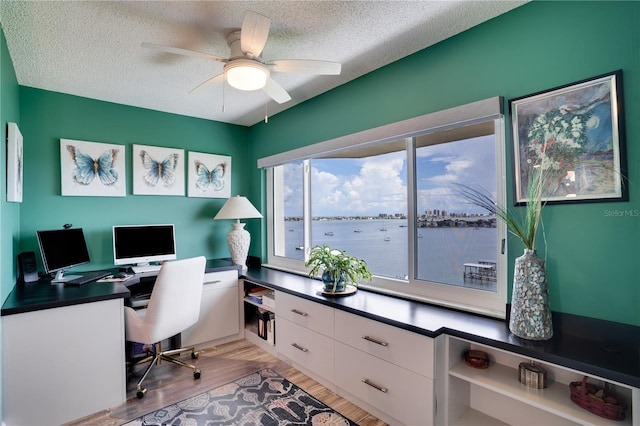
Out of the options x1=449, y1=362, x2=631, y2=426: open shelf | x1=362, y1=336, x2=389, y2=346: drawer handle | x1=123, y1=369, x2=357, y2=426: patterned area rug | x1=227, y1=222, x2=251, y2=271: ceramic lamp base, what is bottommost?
x1=123, y1=369, x2=357, y2=426: patterned area rug

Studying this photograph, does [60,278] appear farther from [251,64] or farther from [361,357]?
[361,357]

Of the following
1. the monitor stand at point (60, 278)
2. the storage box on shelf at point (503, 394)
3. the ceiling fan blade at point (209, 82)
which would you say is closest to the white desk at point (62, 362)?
the monitor stand at point (60, 278)

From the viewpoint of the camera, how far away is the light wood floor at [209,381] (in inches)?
82.7

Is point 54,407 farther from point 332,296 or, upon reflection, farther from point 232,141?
point 232,141

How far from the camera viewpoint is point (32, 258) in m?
2.54

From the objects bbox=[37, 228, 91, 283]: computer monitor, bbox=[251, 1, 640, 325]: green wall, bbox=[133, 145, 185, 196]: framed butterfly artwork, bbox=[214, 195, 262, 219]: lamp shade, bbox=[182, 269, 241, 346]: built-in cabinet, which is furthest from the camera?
bbox=[214, 195, 262, 219]: lamp shade

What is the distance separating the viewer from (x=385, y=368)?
193 centimetres

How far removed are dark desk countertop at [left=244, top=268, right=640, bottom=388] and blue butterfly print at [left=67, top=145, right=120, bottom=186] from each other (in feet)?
7.96

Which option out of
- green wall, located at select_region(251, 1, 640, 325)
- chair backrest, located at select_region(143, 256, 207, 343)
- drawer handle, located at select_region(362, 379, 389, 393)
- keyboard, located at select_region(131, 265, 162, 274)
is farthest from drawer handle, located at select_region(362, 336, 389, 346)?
keyboard, located at select_region(131, 265, 162, 274)

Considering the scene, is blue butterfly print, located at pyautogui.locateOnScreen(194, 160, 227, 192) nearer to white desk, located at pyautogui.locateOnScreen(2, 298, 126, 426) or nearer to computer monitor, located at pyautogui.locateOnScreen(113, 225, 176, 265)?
computer monitor, located at pyautogui.locateOnScreen(113, 225, 176, 265)

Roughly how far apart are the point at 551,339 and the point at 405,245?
1083 mm

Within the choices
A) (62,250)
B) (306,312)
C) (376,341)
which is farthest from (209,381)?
(62,250)

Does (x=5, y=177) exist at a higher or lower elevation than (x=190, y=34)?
lower

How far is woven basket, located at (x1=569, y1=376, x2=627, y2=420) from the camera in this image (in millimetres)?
1286
